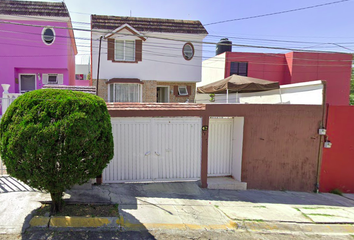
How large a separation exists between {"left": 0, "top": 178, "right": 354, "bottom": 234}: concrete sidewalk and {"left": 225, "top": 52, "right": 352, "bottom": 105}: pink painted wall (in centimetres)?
1401

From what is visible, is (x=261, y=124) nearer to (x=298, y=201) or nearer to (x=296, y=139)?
(x=296, y=139)

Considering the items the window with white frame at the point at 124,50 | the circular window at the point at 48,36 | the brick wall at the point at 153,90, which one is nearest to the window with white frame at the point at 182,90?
the brick wall at the point at 153,90

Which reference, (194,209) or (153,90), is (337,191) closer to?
(194,209)

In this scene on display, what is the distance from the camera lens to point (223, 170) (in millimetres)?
7586

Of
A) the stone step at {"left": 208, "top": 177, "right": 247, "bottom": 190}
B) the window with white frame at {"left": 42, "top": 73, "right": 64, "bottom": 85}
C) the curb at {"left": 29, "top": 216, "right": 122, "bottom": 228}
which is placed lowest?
the stone step at {"left": 208, "top": 177, "right": 247, "bottom": 190}

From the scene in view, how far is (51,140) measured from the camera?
379 centimetres

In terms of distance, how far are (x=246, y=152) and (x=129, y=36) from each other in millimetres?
A: 10945

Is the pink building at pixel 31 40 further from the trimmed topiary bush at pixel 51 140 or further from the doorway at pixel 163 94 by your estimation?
the trimmed topiary bush at pixel 51 140

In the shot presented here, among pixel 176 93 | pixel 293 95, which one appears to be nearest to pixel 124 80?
pixel 176 93

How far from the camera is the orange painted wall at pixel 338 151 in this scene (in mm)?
7703

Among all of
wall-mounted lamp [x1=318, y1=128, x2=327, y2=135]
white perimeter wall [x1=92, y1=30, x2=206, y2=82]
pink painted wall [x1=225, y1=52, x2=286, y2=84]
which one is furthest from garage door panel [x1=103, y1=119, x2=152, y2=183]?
pink painted wall [x1=225, y1=52, x2=286, y2=84]

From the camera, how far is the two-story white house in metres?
15.0

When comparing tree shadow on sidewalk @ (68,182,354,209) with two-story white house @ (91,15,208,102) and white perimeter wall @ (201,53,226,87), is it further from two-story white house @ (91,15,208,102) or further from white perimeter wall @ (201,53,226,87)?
white perimeter wall @ (201,53,226,87)

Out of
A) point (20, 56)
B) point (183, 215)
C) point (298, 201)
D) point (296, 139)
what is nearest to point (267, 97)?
point (296, 139)
